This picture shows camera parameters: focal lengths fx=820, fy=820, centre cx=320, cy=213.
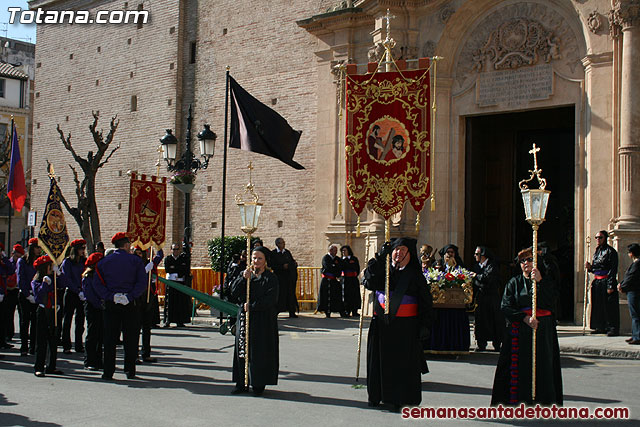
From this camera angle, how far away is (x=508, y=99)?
18984 millimetres

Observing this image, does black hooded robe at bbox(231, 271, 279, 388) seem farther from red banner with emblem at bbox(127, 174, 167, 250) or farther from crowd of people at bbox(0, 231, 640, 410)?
red banner with emblem at bbox(127, 174, 167, 250)

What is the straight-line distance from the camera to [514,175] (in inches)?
830

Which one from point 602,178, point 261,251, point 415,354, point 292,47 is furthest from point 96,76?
point 415,354

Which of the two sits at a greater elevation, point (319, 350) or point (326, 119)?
point (326, 119)

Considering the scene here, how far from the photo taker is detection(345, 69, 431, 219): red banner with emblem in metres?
10.9

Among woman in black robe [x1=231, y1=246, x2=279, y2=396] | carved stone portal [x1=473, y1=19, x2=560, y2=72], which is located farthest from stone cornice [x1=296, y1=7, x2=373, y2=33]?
woman in black robe [x1=231, y1=246, x2=279, y2=396]

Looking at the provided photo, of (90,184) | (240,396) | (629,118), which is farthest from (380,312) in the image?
(90,184)

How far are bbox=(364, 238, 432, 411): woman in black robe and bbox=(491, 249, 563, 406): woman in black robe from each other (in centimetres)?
92

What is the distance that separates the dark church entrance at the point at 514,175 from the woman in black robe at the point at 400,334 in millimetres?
11662

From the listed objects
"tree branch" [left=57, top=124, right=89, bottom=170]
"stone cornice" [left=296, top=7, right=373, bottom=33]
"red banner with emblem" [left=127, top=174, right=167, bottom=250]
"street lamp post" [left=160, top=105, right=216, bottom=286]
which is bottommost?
"red banner with emblem" [left=127, top=174, right=167, bottom=250]

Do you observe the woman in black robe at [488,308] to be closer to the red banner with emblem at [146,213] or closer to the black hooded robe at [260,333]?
the black hooded robe at [260,333]

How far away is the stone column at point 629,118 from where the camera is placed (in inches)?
635

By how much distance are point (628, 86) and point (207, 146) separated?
9283mm

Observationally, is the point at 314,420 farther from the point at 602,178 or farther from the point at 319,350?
the point at 602,178
